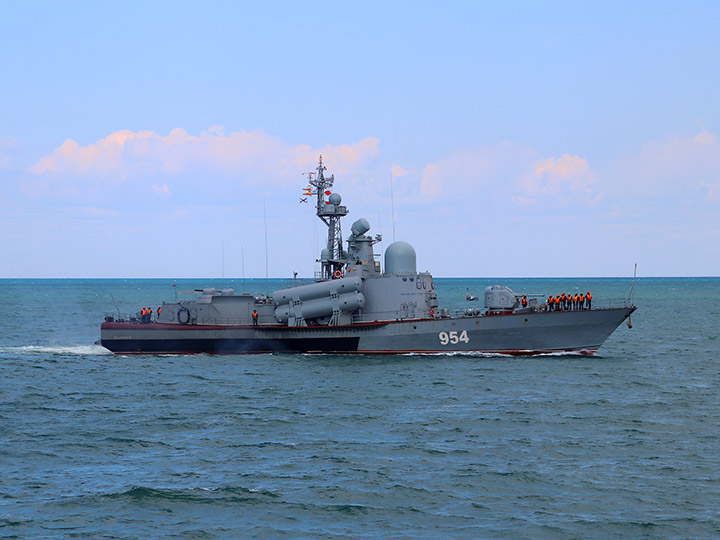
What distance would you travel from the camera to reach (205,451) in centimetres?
2878

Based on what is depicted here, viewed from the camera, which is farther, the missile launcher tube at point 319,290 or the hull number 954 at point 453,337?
the missile launcher tube at point 319,290

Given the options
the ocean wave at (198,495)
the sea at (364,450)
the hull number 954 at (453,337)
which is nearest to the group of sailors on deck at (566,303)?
the sea at (364,450)

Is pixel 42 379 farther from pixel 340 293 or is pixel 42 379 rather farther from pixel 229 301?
pixel 340 293

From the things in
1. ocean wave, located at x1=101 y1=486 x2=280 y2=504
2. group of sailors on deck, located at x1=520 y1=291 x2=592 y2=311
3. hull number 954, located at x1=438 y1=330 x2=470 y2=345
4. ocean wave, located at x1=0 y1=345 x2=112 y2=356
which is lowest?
ocean wave, located at x1=101 y1=486 x2=280 y2=504

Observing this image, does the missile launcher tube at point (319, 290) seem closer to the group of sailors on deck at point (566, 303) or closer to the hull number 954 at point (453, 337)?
the hull number 954 at point (453, 337)

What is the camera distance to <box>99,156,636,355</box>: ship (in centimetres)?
5125

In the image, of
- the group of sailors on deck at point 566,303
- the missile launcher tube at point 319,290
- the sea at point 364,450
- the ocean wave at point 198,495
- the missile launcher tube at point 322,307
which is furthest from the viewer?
the missile launcher tube at point 319,290

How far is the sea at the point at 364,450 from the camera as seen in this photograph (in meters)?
21.8

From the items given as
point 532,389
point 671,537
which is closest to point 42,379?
point 532,389

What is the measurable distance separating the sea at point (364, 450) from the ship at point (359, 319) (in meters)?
1.60

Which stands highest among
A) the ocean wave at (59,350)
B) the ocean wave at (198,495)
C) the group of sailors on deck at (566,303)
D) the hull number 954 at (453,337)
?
the group of sailors on deck at (566,303)

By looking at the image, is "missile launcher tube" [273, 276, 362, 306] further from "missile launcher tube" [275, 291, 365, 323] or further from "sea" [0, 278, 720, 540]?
"sea" [0, 278, 720, 540]

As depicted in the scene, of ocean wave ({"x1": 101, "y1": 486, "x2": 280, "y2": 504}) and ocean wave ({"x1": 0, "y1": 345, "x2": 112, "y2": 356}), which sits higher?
ocean wave ({"x1": 0, "y1": 345, "x2": 112, "y2": 356})

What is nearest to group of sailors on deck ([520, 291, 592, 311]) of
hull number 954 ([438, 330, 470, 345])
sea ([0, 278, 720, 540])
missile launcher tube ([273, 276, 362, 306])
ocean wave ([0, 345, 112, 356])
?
sea ([0, 278, 720, 540])
